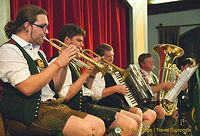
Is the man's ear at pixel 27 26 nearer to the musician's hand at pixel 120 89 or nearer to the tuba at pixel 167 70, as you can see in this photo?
the musician's hand at pixel 120 89

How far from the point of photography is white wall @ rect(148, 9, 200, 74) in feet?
24.8

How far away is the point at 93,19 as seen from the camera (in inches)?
155

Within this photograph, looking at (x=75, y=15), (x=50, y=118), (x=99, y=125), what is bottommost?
(x=99, y=125)

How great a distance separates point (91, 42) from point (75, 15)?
23.7 inches

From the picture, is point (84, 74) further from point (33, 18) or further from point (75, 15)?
point (75, 15)

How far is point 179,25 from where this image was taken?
7711 mm

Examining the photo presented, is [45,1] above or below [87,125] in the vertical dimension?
above

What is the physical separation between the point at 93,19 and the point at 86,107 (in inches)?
78.6

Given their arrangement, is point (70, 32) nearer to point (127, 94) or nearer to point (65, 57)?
point (65, 57)

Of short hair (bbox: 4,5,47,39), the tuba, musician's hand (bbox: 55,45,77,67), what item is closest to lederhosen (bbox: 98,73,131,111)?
the tuba

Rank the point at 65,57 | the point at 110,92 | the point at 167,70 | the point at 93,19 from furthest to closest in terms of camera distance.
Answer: the point at 93,19
the point at 167,70
the point at 110,92
the point at 65,57

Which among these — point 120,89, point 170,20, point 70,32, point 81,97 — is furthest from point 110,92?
point 170,20

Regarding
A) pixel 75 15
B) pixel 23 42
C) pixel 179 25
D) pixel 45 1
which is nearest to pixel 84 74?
pixel 23 42

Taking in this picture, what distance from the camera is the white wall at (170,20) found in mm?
7559
